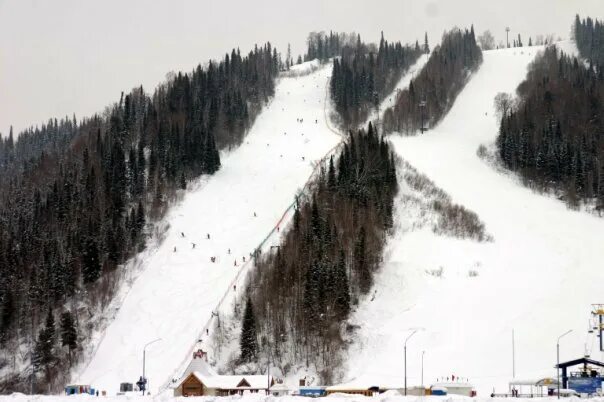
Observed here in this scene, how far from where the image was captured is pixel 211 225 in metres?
104

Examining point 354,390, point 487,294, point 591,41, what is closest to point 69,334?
point 354,390

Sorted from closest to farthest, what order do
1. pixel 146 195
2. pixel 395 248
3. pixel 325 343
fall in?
pixel 325 343 < pixel 395 248 < pixel 146 195

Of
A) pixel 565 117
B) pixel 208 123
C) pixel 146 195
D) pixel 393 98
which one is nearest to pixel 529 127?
pixel 565 117

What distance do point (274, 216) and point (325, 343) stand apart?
29829mm

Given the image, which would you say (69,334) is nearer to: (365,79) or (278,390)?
(278,390)

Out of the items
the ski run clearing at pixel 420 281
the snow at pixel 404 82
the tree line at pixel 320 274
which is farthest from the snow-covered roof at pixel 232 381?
the snow at pixel 404 82

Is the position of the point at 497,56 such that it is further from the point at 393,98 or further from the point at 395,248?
the point at 395,248

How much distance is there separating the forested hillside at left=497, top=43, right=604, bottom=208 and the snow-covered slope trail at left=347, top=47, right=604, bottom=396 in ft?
20.2

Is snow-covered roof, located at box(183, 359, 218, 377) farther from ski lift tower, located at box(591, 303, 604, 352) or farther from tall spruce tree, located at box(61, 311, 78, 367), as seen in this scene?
ski lift tower, located at box(591, 303, 604, 352)

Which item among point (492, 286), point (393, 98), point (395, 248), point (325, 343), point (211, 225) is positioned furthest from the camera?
point (393, 98)

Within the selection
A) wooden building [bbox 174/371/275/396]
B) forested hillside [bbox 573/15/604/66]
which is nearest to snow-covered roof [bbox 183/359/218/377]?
wooden building [bbox 174/371/275/396]

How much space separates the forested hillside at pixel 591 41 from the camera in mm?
181000

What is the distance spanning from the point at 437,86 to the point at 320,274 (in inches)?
3407

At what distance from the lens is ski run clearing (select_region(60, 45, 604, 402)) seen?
241ft
